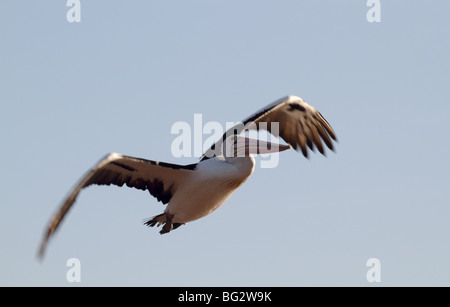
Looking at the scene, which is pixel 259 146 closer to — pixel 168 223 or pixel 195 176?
pixel 195 176

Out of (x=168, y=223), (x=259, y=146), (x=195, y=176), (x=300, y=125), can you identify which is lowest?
(x=168, y=223)

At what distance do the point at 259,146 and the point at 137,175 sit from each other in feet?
7.61

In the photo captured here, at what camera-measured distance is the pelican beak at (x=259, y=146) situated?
17.6 m

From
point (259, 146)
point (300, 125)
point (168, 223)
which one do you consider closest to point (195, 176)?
point (168, 223)

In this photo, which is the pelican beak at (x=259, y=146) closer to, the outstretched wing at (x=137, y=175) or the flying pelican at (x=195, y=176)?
the flying pelican at (x=195, y=176)

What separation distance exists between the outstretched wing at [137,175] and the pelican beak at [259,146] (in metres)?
1.01

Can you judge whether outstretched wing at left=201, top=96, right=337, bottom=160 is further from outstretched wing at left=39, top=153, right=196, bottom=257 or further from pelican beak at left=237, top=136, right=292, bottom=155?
outstretched wing at left=39, top=153, right=196, bottom=257

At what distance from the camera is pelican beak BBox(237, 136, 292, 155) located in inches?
693

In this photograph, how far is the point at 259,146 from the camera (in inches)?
695

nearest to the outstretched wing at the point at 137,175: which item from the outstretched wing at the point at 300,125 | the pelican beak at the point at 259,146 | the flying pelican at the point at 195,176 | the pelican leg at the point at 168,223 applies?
the flying pelican at the point at 195,176

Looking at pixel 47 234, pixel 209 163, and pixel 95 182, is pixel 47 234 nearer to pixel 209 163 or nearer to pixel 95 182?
pixel 95 182

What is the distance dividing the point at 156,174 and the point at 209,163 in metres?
1.01
